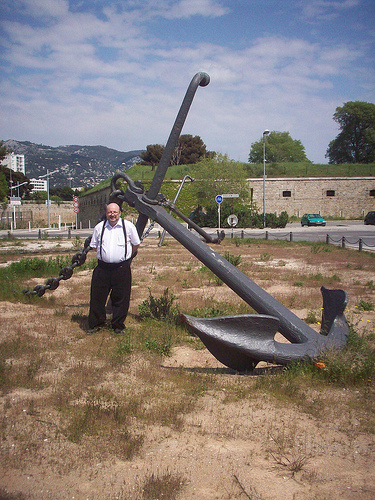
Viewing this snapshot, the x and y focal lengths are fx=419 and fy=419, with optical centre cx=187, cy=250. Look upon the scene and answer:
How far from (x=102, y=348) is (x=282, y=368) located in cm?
172

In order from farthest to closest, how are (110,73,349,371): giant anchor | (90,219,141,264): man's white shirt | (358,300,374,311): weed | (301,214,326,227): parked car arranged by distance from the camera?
(301,214,326,227): parked car → (358,300,374,311): weed → (90,219,141,264): man's white shirt → (110,73,349,371): giant anchor

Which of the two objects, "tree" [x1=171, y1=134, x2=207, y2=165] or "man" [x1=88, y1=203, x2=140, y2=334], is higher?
"tree" [x1=171, y1=134, x2=207, y2=165]

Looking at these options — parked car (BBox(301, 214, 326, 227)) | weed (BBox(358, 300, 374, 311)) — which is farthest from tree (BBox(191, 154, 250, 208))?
weed (BBox(358, 300, 374, 311))

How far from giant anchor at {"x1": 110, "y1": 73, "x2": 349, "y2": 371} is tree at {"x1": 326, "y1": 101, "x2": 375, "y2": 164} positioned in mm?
55465

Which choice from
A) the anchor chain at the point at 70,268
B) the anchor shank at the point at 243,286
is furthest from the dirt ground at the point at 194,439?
the anchor chain at the point at 70,268

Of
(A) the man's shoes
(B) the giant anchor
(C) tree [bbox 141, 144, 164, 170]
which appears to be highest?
(C) tree [bbox 141, 144, 164, 170]

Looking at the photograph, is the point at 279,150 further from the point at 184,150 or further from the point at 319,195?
the point at 319,195

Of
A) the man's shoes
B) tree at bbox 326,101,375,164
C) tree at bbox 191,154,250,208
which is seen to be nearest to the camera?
the man's shoes

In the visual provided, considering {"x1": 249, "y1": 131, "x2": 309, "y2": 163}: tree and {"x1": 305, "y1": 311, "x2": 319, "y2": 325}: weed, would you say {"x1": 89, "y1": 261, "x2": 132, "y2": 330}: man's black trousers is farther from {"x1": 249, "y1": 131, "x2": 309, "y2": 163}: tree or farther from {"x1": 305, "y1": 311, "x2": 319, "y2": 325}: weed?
{"x1": 249, "y1": 131, "x2": 309, "y2": 163}: tree

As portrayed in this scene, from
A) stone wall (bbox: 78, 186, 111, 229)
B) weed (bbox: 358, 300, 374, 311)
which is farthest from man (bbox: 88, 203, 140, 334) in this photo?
stone wall (bbox: 78, 186, 111, 229)

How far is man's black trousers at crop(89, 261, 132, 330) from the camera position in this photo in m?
4.44

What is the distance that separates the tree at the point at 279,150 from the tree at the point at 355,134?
30.2 ft

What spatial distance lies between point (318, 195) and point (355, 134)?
2054cm

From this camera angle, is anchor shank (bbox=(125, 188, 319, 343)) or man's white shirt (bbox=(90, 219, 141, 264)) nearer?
anchor shank (bbox=(125, 188, 319, 343))
